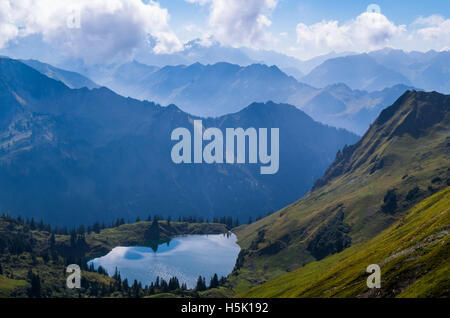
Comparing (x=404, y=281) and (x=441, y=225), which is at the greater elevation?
(x=441, y=225)

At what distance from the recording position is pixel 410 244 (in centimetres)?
9794

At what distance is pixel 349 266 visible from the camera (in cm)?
12362
